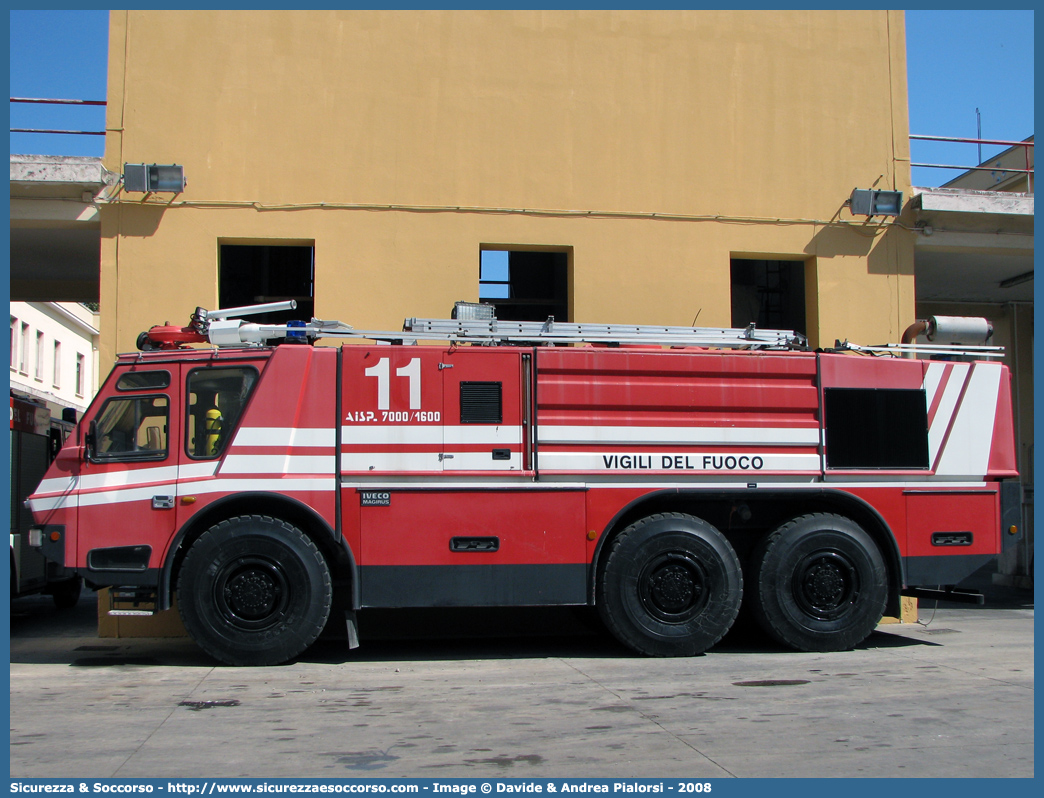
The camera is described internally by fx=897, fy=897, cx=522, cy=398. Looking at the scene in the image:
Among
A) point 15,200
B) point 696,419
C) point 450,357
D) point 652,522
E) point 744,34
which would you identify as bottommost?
point 652,522

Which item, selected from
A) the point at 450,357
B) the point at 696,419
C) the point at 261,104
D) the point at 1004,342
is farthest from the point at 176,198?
the point at 1004,342

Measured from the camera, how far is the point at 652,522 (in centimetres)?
853

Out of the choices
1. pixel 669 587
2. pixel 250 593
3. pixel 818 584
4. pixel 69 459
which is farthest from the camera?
pixel 818 584

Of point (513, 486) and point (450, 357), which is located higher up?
point (450, 357)

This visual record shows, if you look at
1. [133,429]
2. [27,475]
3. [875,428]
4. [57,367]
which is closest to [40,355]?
[57,367]

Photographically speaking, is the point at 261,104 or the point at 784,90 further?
the point at 784,90

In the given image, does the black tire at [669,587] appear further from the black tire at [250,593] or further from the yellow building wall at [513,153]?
the yellow building wall at [513,153]

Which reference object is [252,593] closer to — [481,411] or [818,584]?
[481,411]

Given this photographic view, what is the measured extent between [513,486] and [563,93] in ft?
18.0

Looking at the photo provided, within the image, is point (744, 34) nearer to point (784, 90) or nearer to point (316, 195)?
point (784, 90)

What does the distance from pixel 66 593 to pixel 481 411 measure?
8.69 m

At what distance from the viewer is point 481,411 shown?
332 inches
